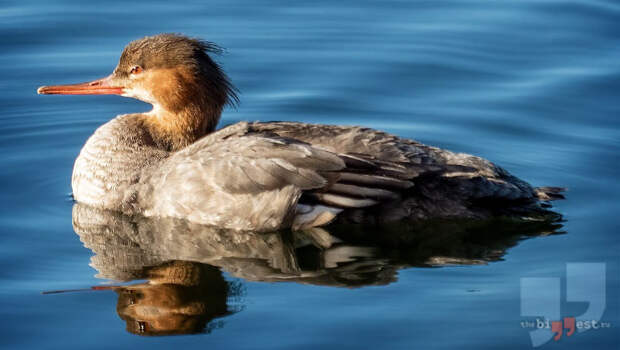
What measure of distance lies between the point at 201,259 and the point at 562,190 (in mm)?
3002

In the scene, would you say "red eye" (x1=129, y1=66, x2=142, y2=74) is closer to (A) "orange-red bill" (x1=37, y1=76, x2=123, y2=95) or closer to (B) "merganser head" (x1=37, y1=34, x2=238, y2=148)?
(B) "merganser head" (x1=37, y1=34, x2=238, y2=148)

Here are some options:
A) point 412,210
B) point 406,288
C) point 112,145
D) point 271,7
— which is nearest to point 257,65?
point 271,7

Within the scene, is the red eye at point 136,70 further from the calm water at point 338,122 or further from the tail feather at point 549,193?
the tail feather at point 549,193

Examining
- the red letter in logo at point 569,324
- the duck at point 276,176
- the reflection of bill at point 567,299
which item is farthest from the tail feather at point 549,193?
the red letter in logo at point 569,324

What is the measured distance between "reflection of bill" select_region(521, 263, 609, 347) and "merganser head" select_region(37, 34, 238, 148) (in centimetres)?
313

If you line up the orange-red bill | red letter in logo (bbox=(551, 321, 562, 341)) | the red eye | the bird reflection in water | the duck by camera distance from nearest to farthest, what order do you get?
red letter in logo (bbox=(551, 321, 562, 341)) < the bird reflection in water < the duck < the red eye < the orange-red bill

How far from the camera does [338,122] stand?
10.5 metres

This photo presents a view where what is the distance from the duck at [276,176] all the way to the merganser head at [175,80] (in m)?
0.01

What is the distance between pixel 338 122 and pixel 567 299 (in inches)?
150

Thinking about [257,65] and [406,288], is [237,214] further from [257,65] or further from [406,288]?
[257,65]

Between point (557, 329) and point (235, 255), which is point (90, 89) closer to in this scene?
point (235, 255)

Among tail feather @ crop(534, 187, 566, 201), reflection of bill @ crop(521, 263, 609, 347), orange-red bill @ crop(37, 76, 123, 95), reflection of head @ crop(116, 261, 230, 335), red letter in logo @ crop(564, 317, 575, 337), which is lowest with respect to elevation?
reflection of head @ crop(116, 261, 230, 335)

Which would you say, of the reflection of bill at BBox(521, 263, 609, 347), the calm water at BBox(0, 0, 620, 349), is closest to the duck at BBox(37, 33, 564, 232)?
the calm water at BBox(0, 0, 620, 349)

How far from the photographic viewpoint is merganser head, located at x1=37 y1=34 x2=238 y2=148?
29.2 feet
